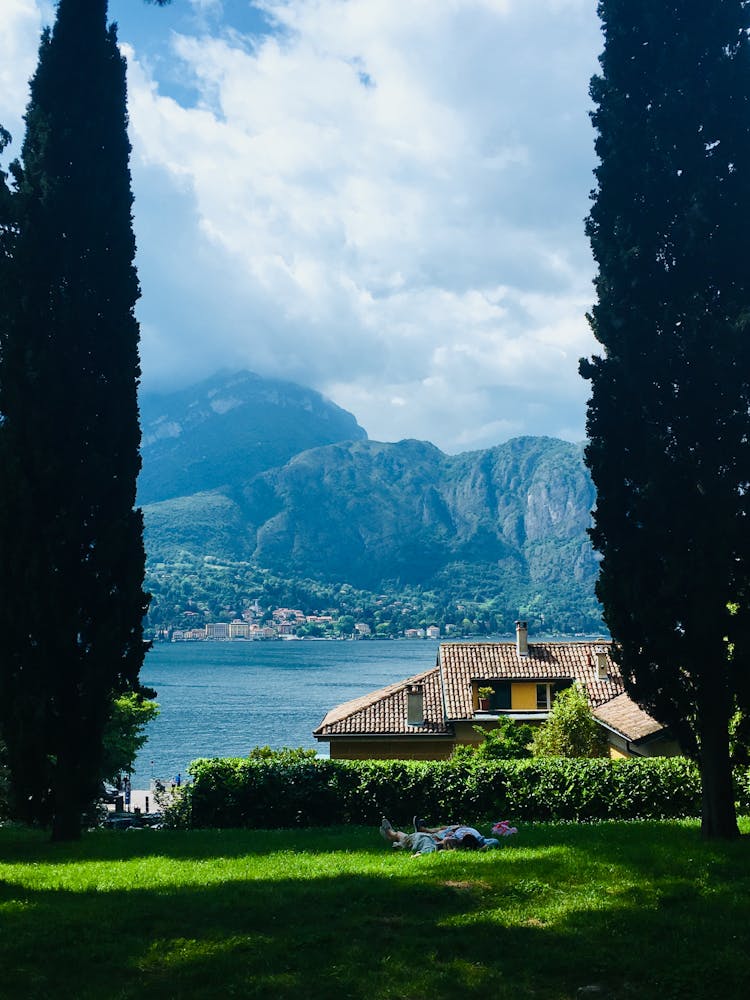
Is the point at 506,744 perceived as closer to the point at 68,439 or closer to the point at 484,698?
the point at 484,698

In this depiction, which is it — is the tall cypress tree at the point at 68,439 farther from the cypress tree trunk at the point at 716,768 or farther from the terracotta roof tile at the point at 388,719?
the terracotta roof tile at the point at 388,719

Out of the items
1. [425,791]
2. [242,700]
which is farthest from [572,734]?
[242,700]

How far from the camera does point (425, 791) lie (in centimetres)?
2100

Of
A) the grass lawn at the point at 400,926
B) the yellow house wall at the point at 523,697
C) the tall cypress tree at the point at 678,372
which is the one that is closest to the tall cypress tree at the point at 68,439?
the grass lawn at the point at 400,926

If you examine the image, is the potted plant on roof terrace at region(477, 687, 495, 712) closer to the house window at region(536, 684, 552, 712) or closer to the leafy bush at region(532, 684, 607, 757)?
the house window at region(536, 684, 552, 712)

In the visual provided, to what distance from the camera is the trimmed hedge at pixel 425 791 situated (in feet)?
65.6

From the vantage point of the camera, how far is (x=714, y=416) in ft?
41.6

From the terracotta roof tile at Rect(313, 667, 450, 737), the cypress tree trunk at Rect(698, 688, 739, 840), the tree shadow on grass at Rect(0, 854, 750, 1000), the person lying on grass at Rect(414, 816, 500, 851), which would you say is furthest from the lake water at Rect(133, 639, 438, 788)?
the tree shadow on grass at Rect(0, 854, 750, 1000)

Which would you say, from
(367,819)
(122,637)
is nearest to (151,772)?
(367,819)

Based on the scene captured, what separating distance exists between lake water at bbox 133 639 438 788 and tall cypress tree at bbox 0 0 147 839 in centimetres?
6151

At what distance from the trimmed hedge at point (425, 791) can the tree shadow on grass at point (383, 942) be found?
36.4 feet

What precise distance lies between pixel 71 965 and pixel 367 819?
14963 mm

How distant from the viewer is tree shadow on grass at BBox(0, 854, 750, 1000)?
637 cm

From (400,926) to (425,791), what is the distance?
13.5 m
